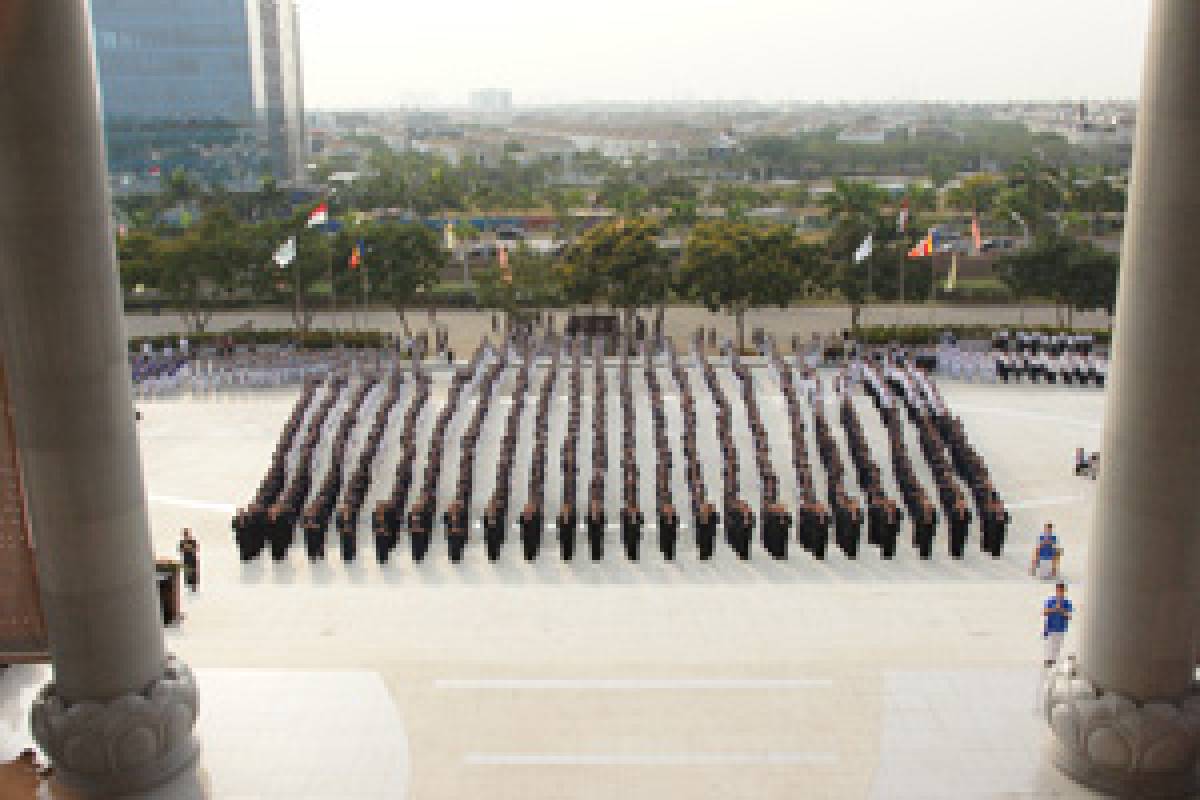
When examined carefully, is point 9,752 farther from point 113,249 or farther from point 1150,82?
point 1150,82

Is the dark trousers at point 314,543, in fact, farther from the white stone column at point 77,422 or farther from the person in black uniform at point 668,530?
the white stone column at point 77,422

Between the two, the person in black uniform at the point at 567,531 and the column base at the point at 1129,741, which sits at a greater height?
the column base at the point at 1129,741

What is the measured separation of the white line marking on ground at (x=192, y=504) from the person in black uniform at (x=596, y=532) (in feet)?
22.6

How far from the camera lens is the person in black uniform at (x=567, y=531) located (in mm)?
16562

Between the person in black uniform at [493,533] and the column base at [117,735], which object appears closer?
the column base at [117,735]

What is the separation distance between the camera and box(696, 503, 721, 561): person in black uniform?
647 inches

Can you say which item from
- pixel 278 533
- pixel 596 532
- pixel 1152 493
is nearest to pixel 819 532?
pixel 596 532

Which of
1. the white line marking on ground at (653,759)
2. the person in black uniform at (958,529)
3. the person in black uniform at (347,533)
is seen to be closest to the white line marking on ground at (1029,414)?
the person in black uniform at (958,529)

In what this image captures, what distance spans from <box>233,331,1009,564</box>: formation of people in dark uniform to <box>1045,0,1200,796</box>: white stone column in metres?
6.79

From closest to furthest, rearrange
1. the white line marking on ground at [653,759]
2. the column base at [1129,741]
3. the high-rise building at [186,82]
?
the column base at [1129,741]
the white line marking on ground at [653,759]
the high-rise building at [186,82]

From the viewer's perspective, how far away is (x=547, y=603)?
15000 mm

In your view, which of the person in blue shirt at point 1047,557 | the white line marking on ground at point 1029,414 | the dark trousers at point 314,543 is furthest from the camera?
the white line marking on ground at point 1029,414

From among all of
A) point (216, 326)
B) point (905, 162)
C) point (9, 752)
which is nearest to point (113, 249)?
point (9, 752)

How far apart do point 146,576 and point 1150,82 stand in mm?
9447
